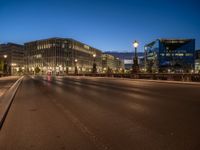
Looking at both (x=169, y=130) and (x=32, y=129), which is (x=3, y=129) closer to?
(x=32, y=129)

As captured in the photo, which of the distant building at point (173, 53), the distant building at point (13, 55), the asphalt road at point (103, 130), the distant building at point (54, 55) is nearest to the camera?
the asphalt road at point (103, 130)

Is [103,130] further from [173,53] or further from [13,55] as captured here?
[13,55]

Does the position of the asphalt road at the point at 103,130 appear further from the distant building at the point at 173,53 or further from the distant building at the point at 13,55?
the distant building at the point at 13,55

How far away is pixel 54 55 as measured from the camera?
479ft

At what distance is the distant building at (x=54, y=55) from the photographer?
14650 centimetres

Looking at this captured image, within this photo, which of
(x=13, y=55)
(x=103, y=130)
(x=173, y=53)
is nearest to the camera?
(x=103, y=130)

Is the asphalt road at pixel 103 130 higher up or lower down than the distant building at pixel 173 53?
lower down

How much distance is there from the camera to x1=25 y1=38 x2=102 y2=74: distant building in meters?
146

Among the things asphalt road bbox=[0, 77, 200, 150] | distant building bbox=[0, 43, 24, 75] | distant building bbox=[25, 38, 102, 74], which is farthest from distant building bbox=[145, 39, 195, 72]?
asphalt road bbox=[0, 77, 200, 150]

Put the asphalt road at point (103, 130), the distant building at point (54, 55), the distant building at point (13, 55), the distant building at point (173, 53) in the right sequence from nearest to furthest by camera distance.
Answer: the asphalt road at point (103, 130) → the distant building at point (173, 53) → the distant building at point (54, 55) → the distant building at point (13, 55)

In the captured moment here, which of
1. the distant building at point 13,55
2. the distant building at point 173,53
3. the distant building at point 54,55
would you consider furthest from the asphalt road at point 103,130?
the distant building at point 13,55

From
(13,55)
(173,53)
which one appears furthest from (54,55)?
(173,53)

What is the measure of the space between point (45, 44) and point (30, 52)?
2107cm

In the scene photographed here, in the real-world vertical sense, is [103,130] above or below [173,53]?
below
